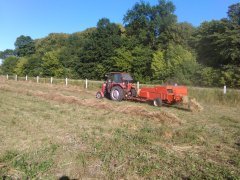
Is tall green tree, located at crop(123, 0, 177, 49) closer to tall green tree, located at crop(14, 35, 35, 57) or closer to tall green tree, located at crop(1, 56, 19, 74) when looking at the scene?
tall green tree, located at crop(1, 56, 19, 74)

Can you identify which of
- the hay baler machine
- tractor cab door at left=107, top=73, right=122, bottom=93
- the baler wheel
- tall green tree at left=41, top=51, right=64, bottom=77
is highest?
tall green tree at left=41, top=51, right=64, bottom=77

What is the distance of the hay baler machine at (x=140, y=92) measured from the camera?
48.6ft

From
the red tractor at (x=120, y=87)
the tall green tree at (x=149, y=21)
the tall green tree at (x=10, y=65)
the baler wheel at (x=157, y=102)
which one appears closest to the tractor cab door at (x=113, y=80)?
the red tractor at (x=120, y=87)

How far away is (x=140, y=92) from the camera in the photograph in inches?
632

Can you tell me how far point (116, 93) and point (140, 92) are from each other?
5.48 ft

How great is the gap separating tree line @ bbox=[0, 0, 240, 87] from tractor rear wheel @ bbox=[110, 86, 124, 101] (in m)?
14.6

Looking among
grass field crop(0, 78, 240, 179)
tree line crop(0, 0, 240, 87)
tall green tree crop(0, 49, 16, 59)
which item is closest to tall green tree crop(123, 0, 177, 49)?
tree line crop(0, 0, 240, 87)

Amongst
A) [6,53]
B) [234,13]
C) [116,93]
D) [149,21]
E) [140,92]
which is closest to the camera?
[140,92]

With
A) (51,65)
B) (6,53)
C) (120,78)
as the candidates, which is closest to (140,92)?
(120,78)

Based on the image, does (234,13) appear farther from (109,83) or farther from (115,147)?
(115,147)

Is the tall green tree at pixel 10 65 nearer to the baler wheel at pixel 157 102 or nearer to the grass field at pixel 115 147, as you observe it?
the baler wheel at pixel 157 102

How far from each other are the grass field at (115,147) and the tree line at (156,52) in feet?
70.8

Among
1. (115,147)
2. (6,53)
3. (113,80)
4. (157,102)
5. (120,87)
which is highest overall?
(6,53)

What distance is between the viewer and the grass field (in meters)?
5.49
